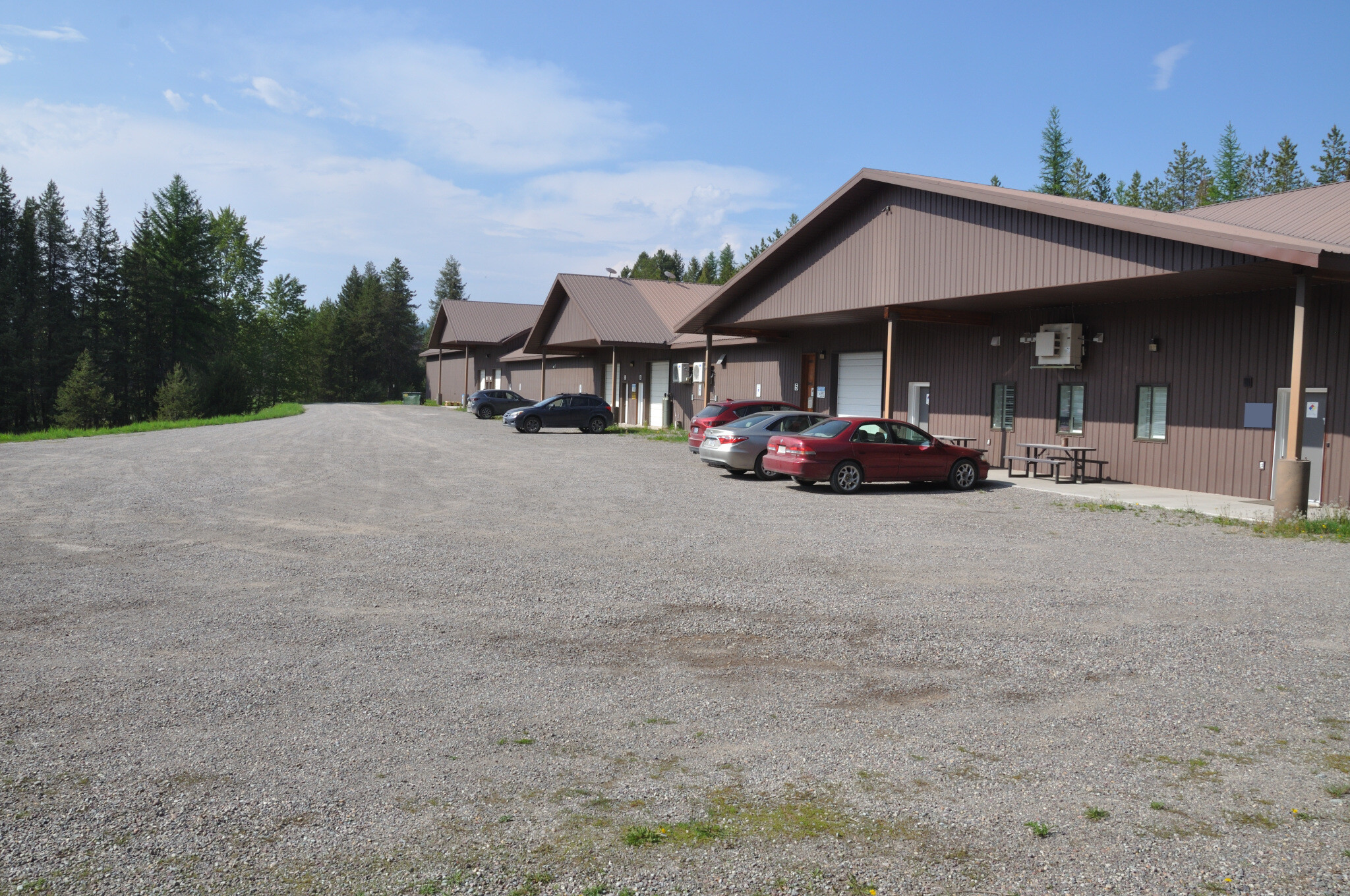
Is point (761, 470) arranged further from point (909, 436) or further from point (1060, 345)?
point (1060, 345)

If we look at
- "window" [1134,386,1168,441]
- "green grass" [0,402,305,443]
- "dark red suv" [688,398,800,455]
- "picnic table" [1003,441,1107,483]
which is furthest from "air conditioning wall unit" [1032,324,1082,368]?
"green grass" [0,402,305,443]

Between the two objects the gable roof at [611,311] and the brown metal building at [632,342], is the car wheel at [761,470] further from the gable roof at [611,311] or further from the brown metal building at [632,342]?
the gable roof at [611,311]

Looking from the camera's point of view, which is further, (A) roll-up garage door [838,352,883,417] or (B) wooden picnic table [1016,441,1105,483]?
(A) roll-up garage door [838,352,883,417]

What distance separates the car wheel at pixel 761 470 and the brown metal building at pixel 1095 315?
3908 mm

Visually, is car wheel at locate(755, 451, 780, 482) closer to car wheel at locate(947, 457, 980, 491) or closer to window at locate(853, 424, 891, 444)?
window at locate(853, 424, 891, 444)

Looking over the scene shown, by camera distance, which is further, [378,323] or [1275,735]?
[378,323]

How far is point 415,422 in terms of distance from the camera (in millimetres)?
40938

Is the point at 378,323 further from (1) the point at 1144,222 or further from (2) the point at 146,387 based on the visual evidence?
(1) the point at 1144,222

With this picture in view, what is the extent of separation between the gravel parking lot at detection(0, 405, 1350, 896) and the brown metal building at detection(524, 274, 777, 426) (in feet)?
78.6

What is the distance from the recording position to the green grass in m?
29.6

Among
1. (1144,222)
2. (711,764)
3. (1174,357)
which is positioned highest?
(1144,222)

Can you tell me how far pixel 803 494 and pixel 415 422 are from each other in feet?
91.2

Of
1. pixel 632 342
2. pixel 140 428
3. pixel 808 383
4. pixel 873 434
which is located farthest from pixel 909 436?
pixel 140 428

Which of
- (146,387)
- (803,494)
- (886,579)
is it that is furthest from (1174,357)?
(146,387)
